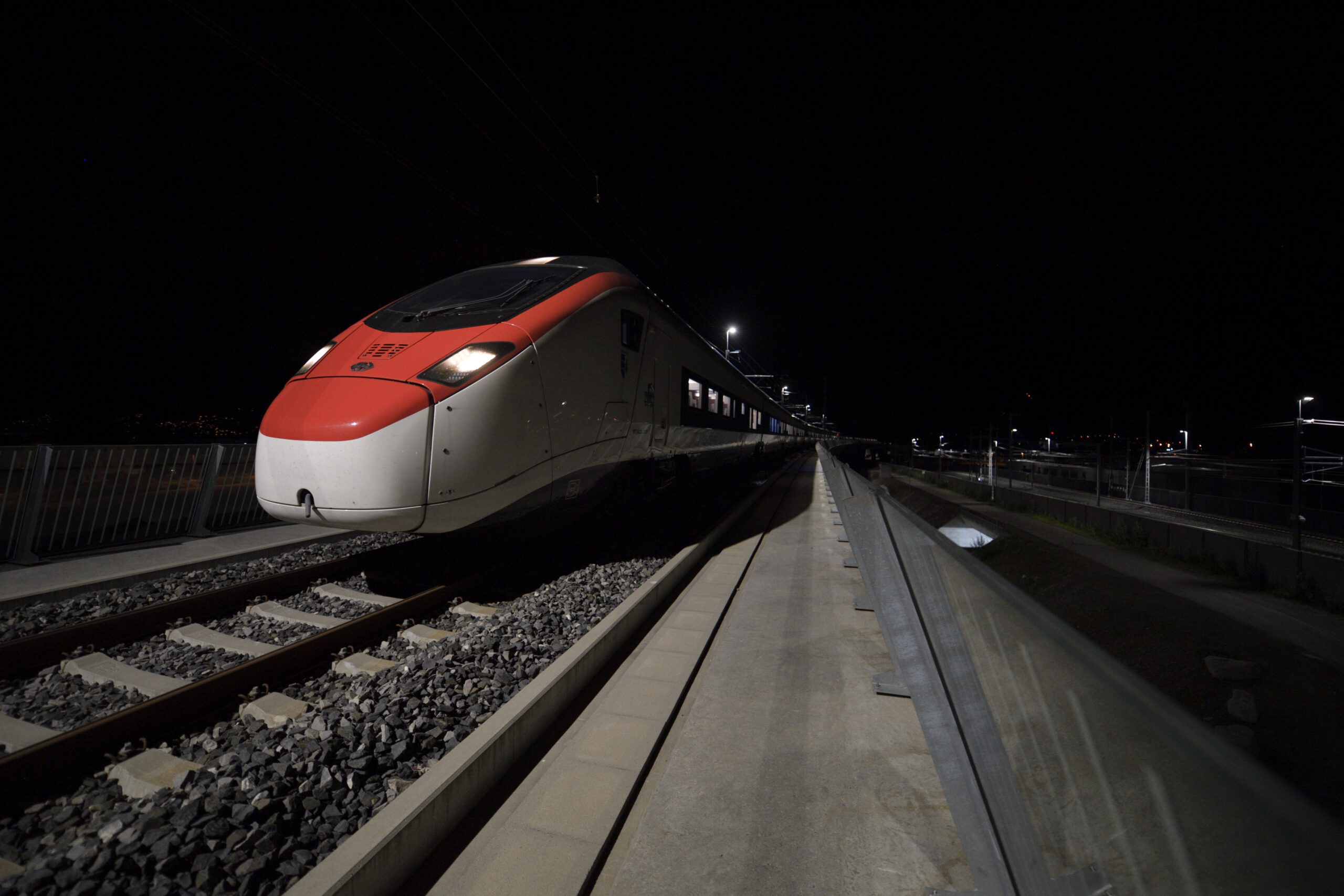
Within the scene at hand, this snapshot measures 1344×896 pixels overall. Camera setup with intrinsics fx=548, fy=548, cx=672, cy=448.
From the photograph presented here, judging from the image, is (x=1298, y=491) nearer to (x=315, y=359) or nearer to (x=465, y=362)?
(x=465, y=362)

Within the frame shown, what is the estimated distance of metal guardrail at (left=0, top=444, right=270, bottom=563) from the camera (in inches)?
236

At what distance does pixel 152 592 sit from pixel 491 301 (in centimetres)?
380

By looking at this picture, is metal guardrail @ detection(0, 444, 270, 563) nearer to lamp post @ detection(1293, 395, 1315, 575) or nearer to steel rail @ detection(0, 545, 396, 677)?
steel rail @ detection(0, 545, 396, 677)

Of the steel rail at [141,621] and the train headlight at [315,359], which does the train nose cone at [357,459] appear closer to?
the steel rail at [141,621]

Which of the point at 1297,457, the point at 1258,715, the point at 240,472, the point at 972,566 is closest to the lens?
the point at 972,566

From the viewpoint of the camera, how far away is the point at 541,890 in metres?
1.86

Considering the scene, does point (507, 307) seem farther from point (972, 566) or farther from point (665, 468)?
point (972, 566)

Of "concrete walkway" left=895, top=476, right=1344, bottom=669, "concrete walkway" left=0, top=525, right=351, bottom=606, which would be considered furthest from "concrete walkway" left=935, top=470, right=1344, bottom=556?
A: "concrete walkway" left=0, top=525, right=351, bottom=606

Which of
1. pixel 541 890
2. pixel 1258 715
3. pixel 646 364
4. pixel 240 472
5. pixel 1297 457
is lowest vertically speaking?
pixel 1258 715

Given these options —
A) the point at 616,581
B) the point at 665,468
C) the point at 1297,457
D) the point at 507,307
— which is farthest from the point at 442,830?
the point at 1297,457

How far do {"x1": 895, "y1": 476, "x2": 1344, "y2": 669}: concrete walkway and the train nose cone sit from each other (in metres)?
8.50

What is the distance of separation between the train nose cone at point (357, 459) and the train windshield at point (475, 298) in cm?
96

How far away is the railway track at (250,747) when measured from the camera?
1864 mm

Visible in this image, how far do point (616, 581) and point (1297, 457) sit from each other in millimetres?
9614
